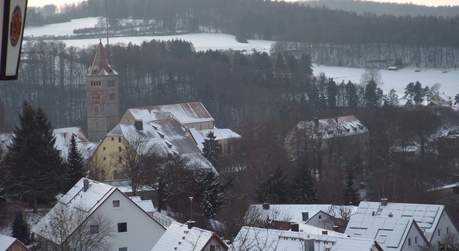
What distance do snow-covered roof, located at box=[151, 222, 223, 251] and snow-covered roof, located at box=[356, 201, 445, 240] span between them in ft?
28.9

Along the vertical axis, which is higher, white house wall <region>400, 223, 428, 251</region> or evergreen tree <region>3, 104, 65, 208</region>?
evergreen tree <region>3, 104, 65, 208</region>

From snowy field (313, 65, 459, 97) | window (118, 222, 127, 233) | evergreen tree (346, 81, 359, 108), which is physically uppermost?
window (118, 222, 127, 233)

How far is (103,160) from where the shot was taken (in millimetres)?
50938

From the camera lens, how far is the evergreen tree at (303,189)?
41.9 metres

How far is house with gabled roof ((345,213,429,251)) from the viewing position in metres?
29.1

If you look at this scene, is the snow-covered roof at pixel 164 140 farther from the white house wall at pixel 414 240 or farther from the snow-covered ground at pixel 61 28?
the snow-covered ground at pixel 61 28

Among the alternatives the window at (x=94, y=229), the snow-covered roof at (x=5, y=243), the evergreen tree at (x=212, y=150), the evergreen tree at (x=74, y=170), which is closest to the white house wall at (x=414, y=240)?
the window at (x=94, y=229)

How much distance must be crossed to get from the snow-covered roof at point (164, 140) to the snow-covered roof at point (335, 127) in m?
10.2

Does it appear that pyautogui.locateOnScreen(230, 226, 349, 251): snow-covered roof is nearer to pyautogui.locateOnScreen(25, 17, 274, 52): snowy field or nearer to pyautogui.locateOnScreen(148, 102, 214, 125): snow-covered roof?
pyautogui.locateOnScreen(148, 102, 214, 125): snow-covered roof

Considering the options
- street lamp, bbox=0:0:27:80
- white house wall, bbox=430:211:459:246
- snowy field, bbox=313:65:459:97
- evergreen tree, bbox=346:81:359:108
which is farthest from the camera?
snowy field, bbox=313:65:459:97

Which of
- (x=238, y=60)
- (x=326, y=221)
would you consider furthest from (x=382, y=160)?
(x=238, y=60)

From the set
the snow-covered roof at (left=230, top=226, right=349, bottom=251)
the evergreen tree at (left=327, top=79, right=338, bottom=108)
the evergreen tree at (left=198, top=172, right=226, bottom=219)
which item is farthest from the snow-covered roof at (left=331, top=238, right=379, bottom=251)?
the evergreen tree at (left=327, top=79, right=338, bottom=108)

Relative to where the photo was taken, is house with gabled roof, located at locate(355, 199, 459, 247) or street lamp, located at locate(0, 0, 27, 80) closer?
street lamp, located at locate(0, 0, 27, 80)

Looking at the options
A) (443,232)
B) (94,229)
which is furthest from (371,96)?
(94,229)
